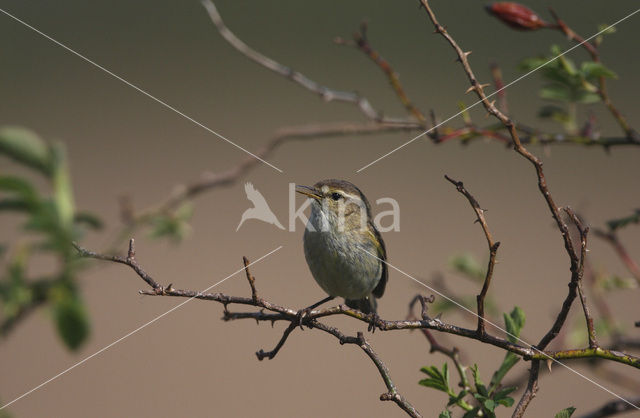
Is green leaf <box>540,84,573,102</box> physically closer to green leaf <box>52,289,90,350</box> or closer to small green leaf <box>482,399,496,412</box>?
small green leaf <box>482,399,496,412</box>

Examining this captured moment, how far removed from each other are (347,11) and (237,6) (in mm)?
1888

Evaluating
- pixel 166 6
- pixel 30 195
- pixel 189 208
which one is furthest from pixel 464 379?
pixel 166 6

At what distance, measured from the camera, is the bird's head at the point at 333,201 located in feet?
9.71

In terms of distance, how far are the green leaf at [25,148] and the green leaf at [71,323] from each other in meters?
0.18

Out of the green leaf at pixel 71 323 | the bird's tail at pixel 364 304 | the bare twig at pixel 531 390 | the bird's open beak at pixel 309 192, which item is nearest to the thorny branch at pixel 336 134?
the bare twig at pixel 531 390

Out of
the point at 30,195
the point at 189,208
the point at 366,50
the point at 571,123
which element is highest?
the point at 366,50

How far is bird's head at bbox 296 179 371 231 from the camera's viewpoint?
296 centimetres

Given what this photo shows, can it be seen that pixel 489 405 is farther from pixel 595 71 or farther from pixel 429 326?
pixel 595 71

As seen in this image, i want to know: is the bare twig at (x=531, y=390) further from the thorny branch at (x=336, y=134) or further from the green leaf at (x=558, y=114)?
the green leaf at (x=558, y=114)

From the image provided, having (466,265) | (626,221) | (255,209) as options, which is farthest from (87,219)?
(255,209)

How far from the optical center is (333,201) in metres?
2.99

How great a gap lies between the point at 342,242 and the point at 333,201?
207mm

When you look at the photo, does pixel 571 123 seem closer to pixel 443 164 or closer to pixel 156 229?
pixel 156 229

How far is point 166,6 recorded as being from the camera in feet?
38.7
